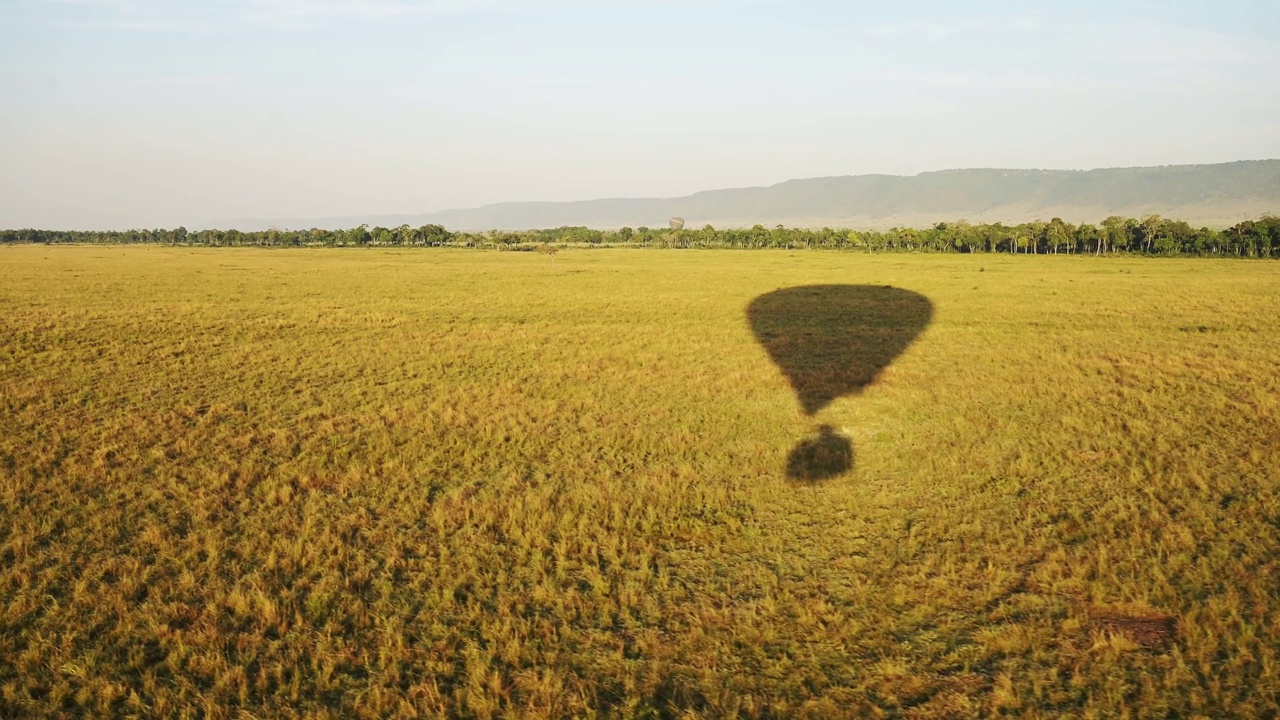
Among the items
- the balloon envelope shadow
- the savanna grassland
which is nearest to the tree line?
the balloon envelope shadow

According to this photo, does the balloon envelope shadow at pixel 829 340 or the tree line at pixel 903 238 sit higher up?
the tree line at pixel 903 238

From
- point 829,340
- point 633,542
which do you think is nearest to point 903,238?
point 829,340

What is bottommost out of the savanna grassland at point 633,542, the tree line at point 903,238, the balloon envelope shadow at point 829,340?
the savanna grassland at point 633,542

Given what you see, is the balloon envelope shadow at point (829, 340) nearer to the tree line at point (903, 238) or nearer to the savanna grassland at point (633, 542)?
the savanna grassland at point (633, 542)

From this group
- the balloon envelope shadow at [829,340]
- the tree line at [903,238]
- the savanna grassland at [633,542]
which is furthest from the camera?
the tree line at [903,238]

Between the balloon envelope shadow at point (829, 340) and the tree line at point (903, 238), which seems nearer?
the balloon envelope shadow at point (829, 340)

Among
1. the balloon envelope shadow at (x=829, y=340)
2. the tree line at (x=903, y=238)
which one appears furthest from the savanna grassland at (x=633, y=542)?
the tree line at (x=903, y=238)

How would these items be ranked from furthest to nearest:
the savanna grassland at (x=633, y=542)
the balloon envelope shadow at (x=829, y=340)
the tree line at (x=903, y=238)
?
the tree line at (x=903, y=238), the balloon envelope shadow at (x=829, y=340), the savanna grassland at (x=633, y=542)

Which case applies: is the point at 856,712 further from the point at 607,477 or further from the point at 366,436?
the point at 366,436

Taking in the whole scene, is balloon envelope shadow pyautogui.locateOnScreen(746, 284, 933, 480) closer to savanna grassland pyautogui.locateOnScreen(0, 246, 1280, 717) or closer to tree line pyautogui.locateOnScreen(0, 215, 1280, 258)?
savanna grassland pyautogui.locateOnScreen(0, 246, 1280, 717)
